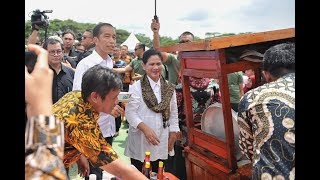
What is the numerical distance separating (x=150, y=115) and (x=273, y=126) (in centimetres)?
171

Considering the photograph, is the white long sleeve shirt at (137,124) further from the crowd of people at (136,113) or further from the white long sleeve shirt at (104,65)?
the white long sleeve shirt at (104,65)

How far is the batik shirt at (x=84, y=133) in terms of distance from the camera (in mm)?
1625

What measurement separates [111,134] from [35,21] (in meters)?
1.63

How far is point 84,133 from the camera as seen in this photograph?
5.43 feet

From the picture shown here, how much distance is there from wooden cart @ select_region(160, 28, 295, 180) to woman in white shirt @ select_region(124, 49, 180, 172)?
0.60 m

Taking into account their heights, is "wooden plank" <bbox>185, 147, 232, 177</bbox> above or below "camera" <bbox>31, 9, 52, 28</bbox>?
below

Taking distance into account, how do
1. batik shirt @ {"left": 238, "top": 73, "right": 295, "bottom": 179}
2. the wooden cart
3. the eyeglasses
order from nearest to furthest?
1. batik shirt @ {"left": 238, "top": 73, "right": 295, "bottom": 179}
2. the wooden cart
3. the eyeglasses

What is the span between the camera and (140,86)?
3186 millimetres

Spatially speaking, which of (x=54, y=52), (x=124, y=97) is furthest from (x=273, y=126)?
(x=54, y=52)

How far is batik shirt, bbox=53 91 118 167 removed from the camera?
1625mm

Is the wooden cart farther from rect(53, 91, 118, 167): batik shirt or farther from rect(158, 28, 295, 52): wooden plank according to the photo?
rect(53, 91, 118, 167): batik shirt

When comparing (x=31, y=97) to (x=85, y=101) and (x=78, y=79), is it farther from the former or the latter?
(x=78, y=79)

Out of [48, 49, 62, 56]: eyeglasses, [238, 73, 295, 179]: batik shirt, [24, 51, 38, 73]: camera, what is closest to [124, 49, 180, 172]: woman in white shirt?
[48, 49, 62, 56]: eyeglasses

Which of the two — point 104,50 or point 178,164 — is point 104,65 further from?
point 178,164
